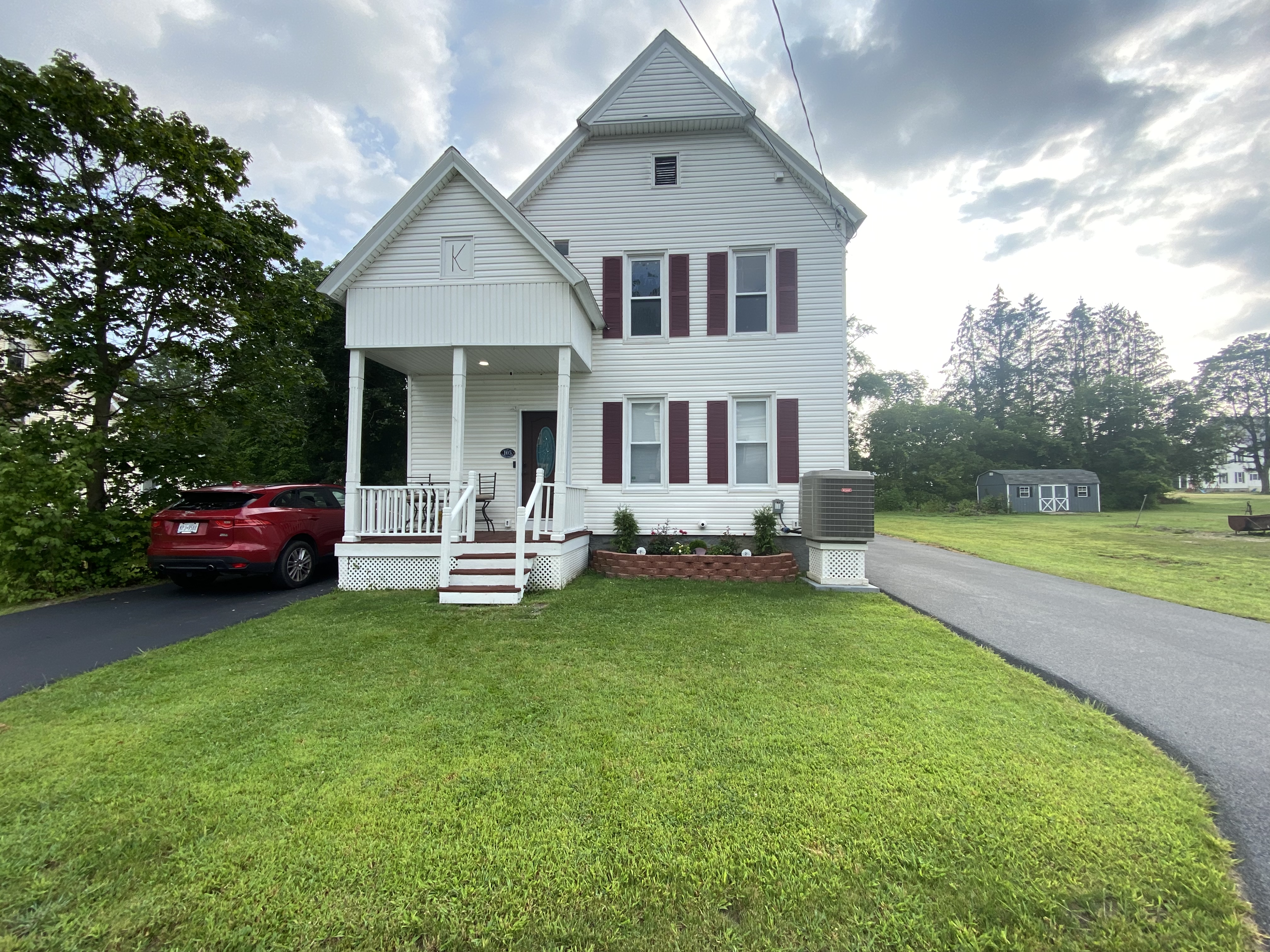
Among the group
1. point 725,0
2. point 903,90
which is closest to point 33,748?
point 725,0

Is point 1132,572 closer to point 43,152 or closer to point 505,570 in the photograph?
point 505,570

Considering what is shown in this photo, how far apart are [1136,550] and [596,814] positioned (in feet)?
57.4

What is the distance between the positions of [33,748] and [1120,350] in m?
67.4

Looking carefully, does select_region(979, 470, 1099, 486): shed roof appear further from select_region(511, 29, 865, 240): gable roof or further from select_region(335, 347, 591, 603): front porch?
select_region(335, 347, 591, 603): front porch

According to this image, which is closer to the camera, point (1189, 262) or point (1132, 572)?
point (1132, 572)

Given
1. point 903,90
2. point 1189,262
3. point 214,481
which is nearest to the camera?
point 903,90

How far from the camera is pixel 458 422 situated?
6.96m

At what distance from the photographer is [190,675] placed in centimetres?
388

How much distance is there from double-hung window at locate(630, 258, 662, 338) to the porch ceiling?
131 cm

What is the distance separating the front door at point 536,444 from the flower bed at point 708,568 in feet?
7.68

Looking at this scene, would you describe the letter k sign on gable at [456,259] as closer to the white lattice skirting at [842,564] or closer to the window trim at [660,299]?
the window trim at [660,299]

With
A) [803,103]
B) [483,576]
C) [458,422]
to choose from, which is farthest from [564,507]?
[803,103]

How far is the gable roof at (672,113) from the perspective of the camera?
8.68m

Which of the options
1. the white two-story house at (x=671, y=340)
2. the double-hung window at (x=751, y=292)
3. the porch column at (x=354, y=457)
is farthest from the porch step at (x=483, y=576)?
the double-hung window at (x=751, y=292)
